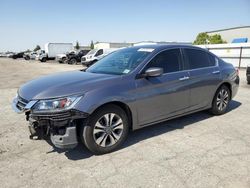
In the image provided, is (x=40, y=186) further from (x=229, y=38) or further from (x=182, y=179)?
(x=229, y=38)

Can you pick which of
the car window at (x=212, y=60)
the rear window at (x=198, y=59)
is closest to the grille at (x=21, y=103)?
the rear window at (x=198, y=59)

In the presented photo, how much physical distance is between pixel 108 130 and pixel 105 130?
54 millimetres

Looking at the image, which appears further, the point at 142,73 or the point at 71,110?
the point at 142,73

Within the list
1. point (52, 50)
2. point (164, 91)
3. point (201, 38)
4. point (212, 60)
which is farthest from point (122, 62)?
point (201, 38)

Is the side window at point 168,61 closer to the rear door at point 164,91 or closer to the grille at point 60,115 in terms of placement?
the rear door at point 164,91

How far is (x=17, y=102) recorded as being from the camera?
3660mm

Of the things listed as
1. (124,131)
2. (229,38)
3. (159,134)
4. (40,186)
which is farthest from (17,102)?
(229,38)

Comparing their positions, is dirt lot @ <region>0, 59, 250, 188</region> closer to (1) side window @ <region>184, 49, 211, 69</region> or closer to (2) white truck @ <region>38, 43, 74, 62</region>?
(1) side window @ <region>184, 49, 211, 69</region>

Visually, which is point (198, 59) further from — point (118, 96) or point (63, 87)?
point (63, 87)

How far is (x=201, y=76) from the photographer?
15.3 feet

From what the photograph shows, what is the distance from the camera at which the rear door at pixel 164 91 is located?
12.3 feet

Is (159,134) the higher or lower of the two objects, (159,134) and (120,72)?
the lower

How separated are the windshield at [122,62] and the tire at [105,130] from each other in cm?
73

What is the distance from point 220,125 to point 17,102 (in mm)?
3829
